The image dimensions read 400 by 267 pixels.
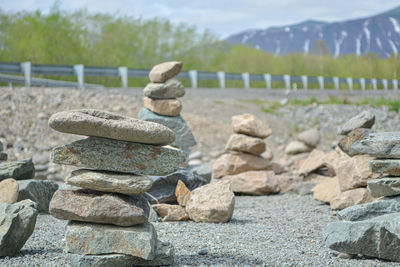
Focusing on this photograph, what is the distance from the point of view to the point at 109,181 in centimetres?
541

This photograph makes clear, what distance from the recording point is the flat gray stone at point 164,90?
987 centimetres

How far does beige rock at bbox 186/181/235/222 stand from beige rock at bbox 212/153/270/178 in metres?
3.55

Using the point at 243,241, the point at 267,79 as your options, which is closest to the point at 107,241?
the point at 243,241

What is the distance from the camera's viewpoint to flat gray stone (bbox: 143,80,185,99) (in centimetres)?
987

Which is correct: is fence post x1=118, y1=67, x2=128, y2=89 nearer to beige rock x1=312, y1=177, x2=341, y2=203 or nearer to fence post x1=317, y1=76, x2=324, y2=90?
fence post x1=317, y1=76, x2=324, y2=90

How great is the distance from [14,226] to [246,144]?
249 inches

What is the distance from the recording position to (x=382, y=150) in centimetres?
674

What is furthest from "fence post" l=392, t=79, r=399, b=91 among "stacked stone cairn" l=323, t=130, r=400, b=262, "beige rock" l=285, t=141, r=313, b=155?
"stacked stone cairn" l=323, t=130, r=400, b=262

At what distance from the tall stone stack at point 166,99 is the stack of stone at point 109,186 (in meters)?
4.31

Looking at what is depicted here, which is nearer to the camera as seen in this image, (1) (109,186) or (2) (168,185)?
(1) (109,186)

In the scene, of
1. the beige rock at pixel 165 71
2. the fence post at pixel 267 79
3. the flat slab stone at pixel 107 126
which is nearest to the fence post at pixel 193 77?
the fence post at pixel 267 79

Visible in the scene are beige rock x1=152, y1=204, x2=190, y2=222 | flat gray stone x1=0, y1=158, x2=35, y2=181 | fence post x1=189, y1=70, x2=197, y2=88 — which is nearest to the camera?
beige rock x1=152, y1=204, x2=190, y2=222

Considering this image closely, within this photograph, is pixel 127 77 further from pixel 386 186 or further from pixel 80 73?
pixel 386 186

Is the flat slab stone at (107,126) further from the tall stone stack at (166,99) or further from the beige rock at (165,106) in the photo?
the beige rock at (165,106)
